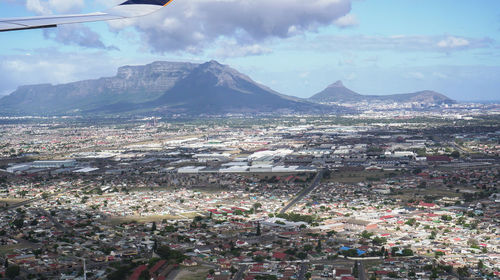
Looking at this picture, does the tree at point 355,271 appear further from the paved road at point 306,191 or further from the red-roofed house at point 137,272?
the paved road at point 306,191

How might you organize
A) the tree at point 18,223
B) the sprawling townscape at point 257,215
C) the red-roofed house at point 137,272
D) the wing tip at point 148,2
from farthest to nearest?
the tree at point 18,223 < the sprawling townscape at point 257,215 < the red-roofed house at point 137,272 < the wing tip at point 148,2

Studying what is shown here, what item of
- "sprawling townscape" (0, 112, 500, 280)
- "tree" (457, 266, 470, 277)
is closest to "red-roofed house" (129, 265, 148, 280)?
"sprawling townscape" (0, 112, 500, 280)

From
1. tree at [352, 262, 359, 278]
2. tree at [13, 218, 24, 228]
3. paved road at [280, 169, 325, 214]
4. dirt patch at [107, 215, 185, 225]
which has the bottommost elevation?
dirt patch at [107, 215, 185, 225]

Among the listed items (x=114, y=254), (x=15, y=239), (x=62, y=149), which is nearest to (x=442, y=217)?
(x=114, y=254)

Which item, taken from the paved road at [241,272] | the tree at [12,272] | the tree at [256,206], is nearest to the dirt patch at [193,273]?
the paved road at [241,272]

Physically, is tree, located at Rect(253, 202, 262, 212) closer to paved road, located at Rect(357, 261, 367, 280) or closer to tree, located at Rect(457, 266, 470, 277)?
paved road, located at Rect(357, 261, 367, 280)

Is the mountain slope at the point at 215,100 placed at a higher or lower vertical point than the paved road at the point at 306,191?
higher
